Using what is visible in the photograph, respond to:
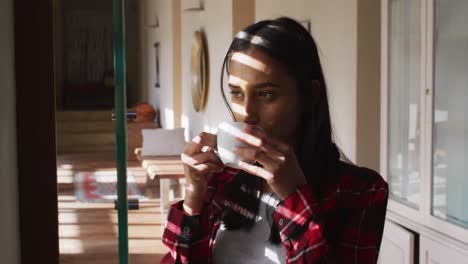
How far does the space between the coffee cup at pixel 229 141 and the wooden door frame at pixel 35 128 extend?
0.23 metres

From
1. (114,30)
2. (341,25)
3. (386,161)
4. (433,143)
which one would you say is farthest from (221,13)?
(114,30)

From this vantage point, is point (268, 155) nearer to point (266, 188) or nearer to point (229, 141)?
point (229, 141)

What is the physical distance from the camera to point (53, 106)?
0.75m

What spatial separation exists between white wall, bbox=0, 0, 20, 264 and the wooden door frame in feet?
0.04

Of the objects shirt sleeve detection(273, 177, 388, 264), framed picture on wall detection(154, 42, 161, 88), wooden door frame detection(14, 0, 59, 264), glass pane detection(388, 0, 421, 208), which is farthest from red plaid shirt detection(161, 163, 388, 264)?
framed picture on wall detection(154, 42, 161, 88)

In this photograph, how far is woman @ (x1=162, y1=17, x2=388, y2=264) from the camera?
0.82 meters

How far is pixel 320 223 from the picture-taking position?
815 millimetres

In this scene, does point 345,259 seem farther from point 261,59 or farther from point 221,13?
point 221,13

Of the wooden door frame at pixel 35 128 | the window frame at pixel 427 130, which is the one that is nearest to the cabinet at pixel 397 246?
the window frame at pixel 427 130

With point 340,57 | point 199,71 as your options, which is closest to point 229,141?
point 340,57

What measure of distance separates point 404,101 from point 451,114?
42 centimetres

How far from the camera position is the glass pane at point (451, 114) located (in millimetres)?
2168

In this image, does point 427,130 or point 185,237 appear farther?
point 427,130

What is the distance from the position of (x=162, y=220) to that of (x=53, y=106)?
191 inches
